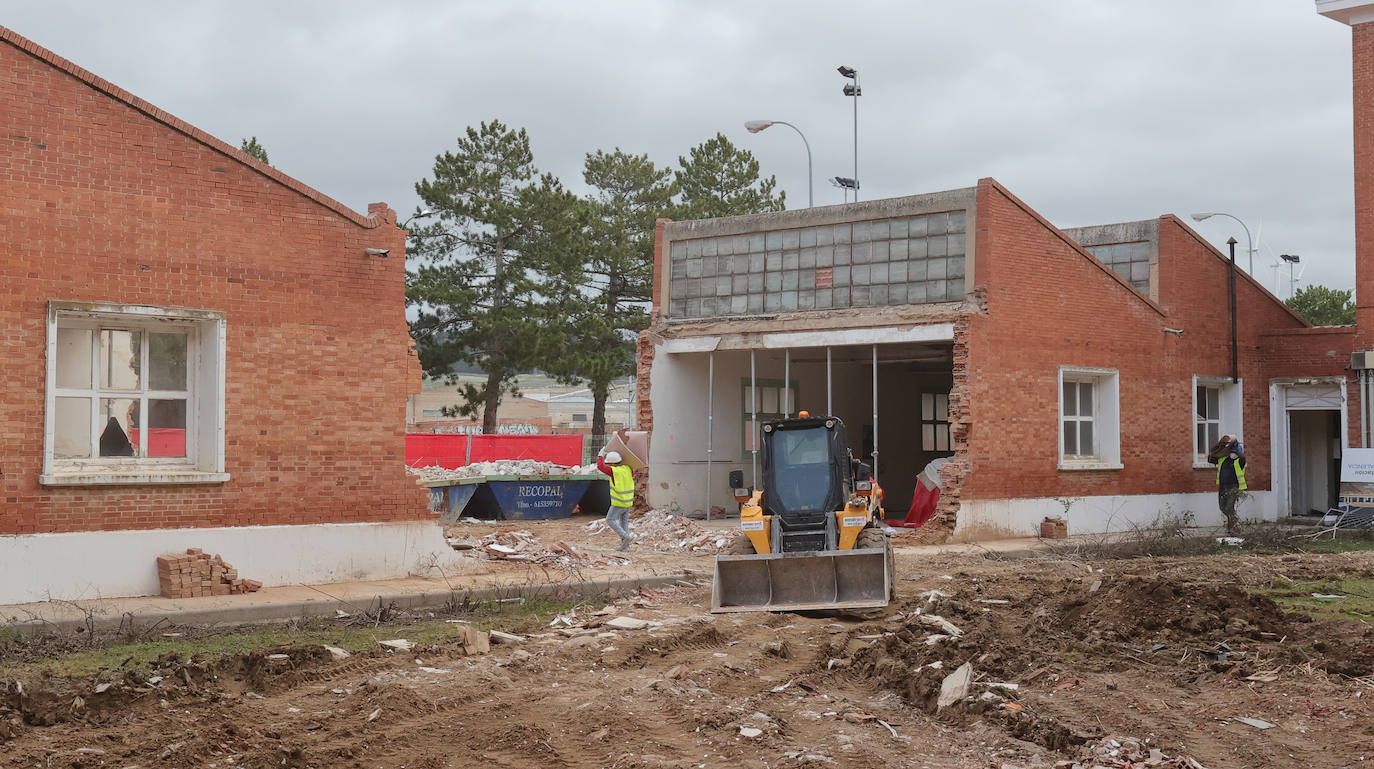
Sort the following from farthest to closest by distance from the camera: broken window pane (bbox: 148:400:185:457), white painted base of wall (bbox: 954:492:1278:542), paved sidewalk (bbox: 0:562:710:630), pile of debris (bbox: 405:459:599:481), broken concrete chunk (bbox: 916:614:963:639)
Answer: pile of debris (bbox: 405:459:599:481) → white painted base of wall (bbox: 954:492:1278:542) → broken window pane (bbox: 148:400:185:457) → paved sidewalk (bbox: 0:562:710:630) → broken concrete chunk (bbox: 916:614:963:639)

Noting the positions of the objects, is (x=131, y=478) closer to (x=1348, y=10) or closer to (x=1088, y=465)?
(x=1088, y=465)

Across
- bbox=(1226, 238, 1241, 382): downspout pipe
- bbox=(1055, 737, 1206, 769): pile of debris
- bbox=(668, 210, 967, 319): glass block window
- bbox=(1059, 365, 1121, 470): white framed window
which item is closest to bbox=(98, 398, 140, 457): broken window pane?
bbox=(1055, 737, 1206, 769): pile of debris

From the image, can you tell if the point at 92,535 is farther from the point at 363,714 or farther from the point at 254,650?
the point at 363,714

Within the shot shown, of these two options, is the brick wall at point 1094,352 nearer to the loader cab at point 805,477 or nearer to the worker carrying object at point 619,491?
the worker carrying object at point 619,491

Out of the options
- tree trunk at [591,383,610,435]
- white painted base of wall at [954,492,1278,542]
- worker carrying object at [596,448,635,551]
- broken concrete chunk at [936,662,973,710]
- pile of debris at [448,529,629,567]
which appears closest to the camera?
broken concrete chunk at [936,662,973,710]

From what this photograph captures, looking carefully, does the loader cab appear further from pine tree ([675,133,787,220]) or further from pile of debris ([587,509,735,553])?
pine tree ([675,133,787,220])

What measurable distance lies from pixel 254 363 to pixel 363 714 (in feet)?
21.6

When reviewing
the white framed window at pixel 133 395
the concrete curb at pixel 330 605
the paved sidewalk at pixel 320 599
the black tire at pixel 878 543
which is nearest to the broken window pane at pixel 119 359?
the white framed window at pixel 133 395

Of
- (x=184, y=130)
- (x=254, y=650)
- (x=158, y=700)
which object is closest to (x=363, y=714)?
(x=158, y=700)

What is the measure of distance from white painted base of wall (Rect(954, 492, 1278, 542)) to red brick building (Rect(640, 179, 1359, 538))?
0.14 ft

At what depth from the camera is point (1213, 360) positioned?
2595 centimetres

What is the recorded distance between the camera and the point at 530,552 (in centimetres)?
1716

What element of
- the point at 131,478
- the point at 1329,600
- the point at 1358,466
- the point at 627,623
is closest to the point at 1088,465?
the point at 1358,466

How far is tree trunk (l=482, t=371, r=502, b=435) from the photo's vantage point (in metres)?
41.2
